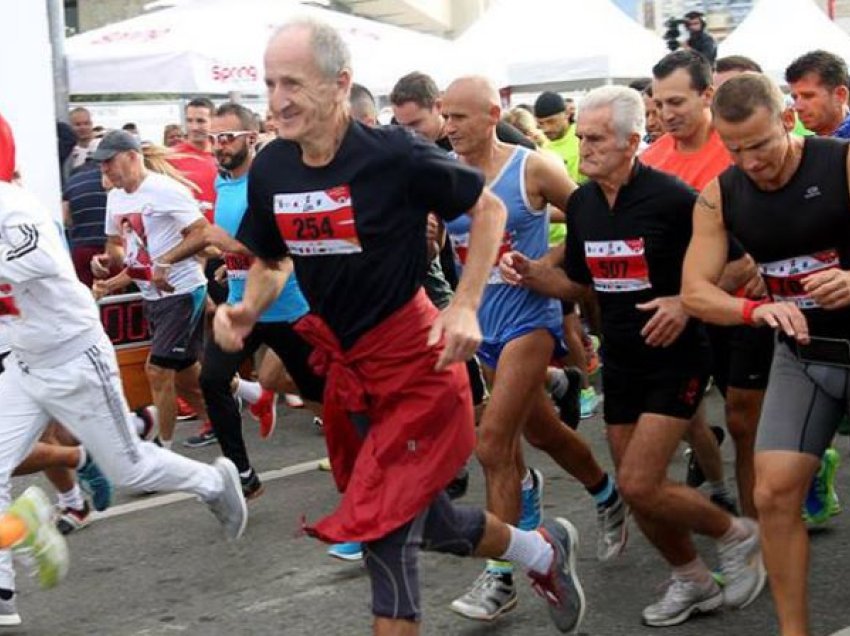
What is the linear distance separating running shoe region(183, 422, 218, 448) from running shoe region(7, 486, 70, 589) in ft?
12.5

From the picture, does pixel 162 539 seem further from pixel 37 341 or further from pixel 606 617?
pixel 606 617

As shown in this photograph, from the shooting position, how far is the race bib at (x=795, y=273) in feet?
14.5

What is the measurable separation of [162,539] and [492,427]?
6.40 feet

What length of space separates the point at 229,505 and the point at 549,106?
21.6 ft

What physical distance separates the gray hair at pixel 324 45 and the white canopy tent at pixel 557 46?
501 inches

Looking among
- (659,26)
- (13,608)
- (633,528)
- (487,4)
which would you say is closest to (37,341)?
(13,608)

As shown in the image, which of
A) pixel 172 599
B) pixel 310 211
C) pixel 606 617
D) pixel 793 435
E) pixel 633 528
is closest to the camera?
pixel 310 211

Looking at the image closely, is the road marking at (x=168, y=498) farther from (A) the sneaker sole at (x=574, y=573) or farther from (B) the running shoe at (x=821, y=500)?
(B) the running shoe at (x=821, y=500)

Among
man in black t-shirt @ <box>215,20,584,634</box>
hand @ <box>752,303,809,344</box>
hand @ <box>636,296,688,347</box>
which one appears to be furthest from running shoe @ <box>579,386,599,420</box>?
man in black t-shirt @ <box>215,20,584,634</box>

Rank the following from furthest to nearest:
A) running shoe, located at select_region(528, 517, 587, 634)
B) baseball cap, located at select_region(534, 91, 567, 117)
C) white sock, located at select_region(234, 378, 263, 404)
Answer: baseball cap, located at select_region(534, 91, 567, 117) < white sock, located at select_region(234, 378, 263, 404) < running shoe, located at select_region(528, 517, 587, 634)

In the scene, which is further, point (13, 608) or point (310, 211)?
point (13, 608)

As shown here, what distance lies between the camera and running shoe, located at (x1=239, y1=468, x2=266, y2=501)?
713 centimetres

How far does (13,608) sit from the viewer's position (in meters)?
5.32

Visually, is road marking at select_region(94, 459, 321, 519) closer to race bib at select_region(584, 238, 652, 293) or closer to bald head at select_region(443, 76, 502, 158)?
bald head at select_region(443, 76, 502, 158)
